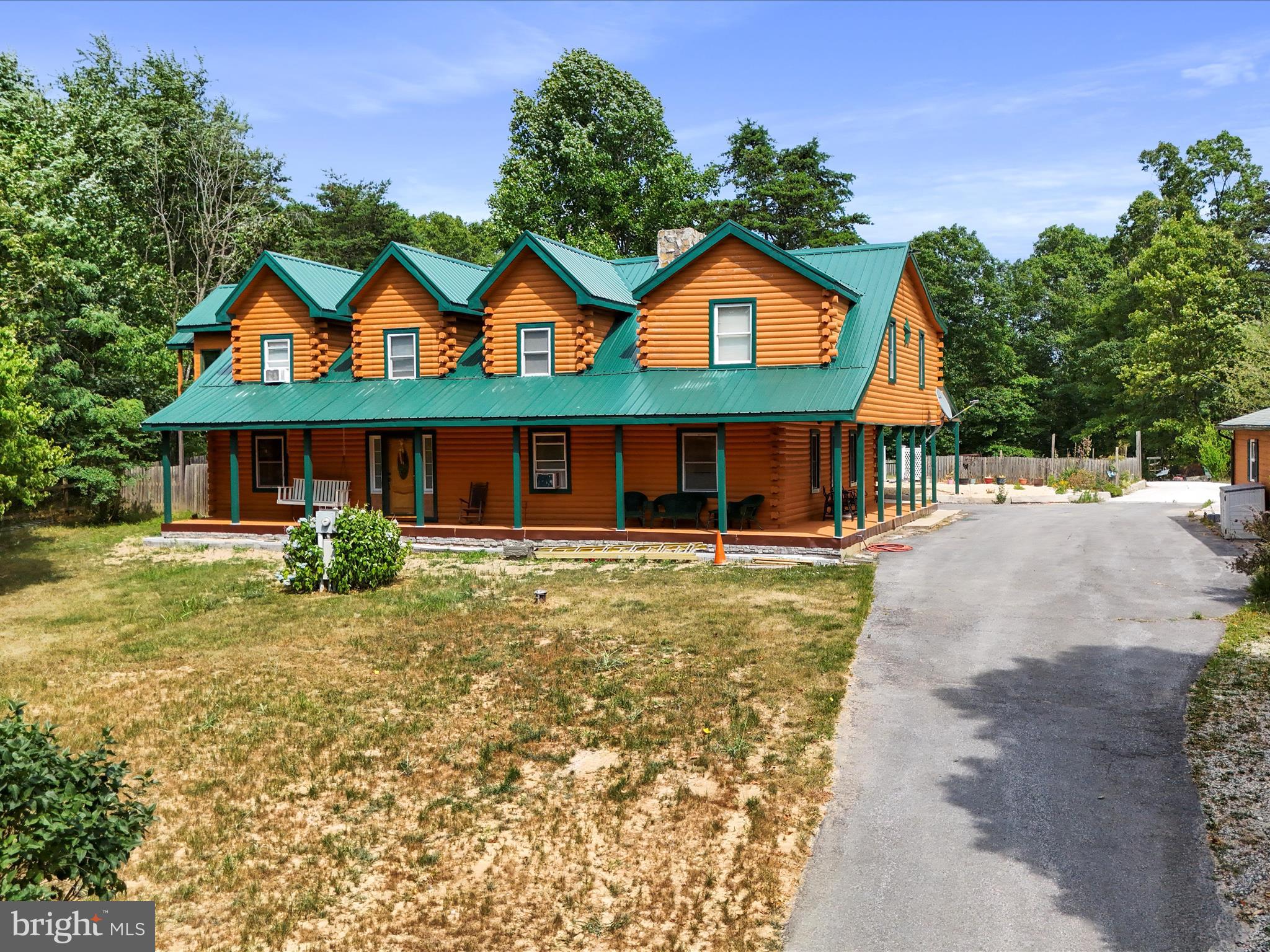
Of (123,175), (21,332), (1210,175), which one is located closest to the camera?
(21,332)

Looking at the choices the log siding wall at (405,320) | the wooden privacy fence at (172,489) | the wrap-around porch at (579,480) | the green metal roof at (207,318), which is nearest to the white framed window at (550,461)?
the wrap-around porch at (579,480)

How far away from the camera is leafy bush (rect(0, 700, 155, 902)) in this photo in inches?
208

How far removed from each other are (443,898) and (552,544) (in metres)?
16.9

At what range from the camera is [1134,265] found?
56.2 meters

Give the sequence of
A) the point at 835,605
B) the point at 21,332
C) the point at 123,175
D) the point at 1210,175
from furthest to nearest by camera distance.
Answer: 1. the point at 1210,175
2. the point at 123,175
3. the point at 21,332
4. the point at 835,605

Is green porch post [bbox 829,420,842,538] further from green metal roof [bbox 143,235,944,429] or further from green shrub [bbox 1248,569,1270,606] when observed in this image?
green shrub [bbox 1248,569,1270,606]

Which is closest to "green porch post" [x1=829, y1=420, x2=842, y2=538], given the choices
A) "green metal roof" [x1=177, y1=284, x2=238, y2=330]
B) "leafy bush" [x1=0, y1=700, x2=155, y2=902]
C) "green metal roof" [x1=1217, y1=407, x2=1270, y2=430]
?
"green metal roof" [x1=1217, y1=407, x2=1270, y2=430]

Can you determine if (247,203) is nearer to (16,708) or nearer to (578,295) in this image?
(578,295)

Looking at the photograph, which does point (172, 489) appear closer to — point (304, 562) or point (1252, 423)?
point (304, 562)

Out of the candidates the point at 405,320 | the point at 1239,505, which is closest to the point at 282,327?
the point at 405,320

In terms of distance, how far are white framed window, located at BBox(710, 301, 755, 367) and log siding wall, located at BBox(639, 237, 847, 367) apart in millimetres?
156

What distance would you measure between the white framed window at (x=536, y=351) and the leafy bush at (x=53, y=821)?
2100 cm

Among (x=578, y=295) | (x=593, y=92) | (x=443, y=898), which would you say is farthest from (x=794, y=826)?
(x=593, y=92)

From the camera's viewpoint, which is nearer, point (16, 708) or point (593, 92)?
point (16, 708)
